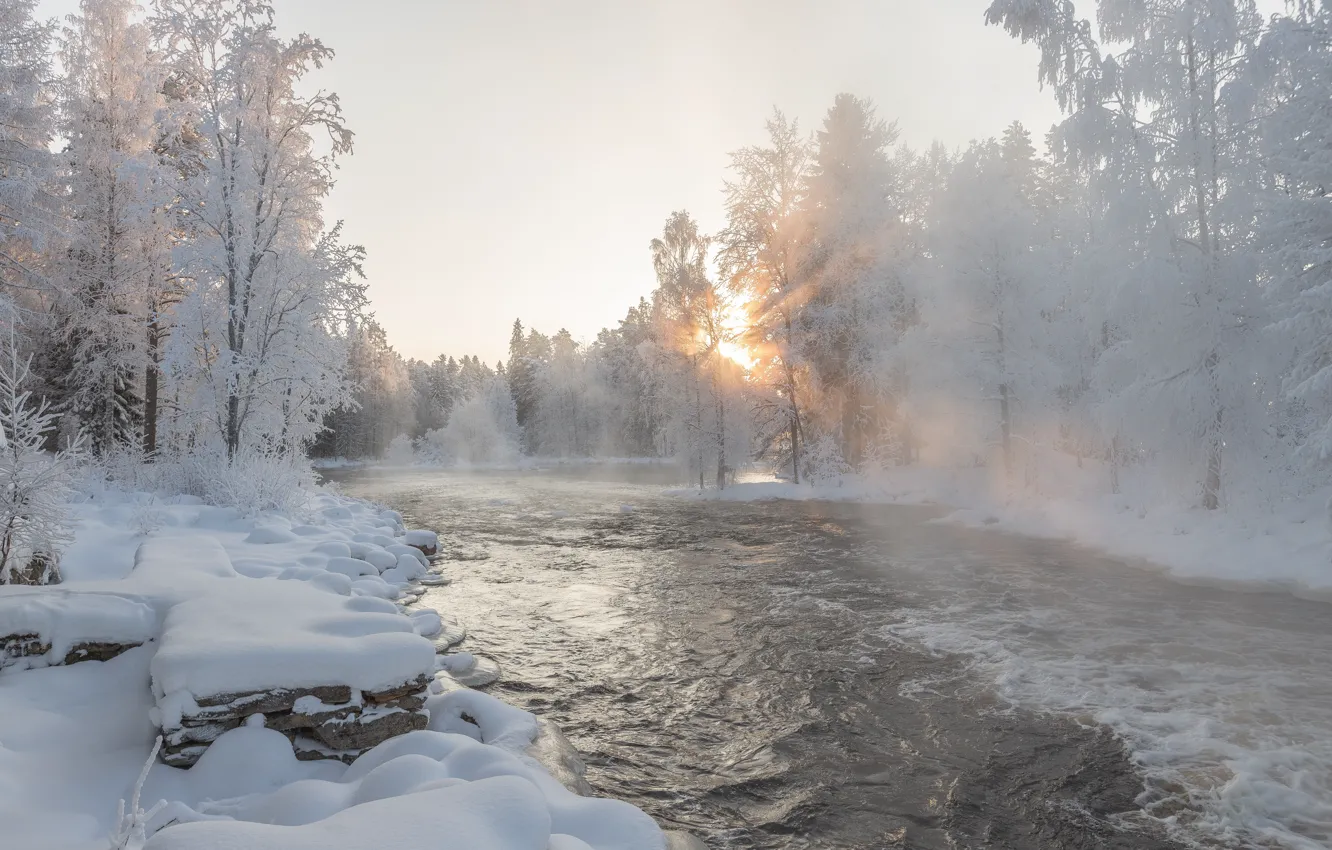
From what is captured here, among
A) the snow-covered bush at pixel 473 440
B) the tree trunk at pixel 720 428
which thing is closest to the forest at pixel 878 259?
the tree trunk at pixel 720 428

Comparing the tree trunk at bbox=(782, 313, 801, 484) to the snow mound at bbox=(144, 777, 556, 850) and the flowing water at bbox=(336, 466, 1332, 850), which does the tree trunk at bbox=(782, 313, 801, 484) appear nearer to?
the flowing water at bbox=(336, 466, 1332, 850)

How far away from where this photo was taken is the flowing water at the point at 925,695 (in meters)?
4.51

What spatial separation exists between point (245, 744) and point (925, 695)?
565 cm

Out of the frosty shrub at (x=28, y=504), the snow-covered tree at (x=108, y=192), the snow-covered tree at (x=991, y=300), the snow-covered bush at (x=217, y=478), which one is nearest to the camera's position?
the frosty shrub at (x=28, y=504)

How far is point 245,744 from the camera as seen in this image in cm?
425

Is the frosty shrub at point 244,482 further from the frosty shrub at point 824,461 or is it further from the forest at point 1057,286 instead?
the frosty shrub at point 824,461

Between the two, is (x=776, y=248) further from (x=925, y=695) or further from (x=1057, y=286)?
→ (x=925, y=695)

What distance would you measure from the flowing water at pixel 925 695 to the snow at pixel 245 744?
46.2 inches

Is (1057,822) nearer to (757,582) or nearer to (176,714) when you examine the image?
(176,714)

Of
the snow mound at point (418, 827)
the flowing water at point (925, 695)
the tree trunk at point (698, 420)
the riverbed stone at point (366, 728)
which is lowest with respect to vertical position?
the flowing water at point (925, 695)

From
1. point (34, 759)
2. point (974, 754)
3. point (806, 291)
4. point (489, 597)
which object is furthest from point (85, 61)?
point (974, 754)

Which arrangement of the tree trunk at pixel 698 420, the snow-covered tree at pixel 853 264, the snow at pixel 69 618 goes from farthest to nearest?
the tree trunk at pixel 698 420 → the snow-covered tree at pixel 853 264 → the snow at pixel 69 618

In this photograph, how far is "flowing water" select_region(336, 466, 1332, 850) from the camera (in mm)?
4512

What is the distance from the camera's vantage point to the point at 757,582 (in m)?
11.5
